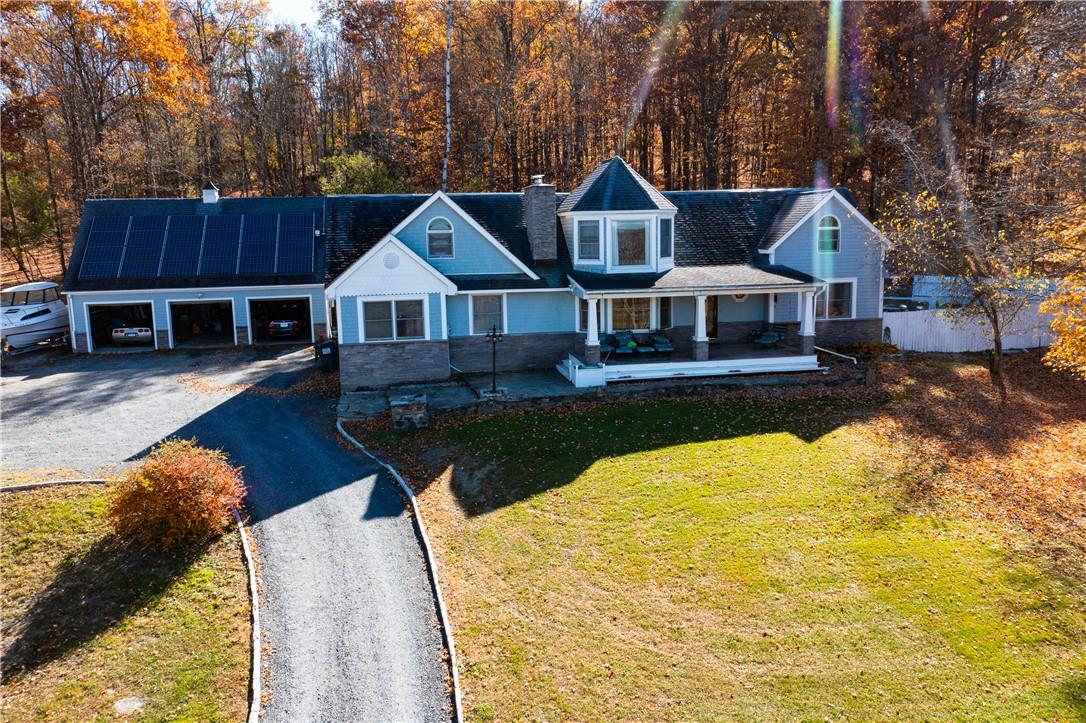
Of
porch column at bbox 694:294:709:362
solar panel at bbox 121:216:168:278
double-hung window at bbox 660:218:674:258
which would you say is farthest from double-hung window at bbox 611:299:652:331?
solar panel at bbox 121:216:168:278

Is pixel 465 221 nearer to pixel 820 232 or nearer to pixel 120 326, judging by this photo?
pixel 820 232

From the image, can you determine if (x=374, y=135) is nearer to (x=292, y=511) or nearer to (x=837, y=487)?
(x=292, y=511)

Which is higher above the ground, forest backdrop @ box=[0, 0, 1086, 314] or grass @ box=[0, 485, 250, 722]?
forest backdrop @ box=[0, 0, 1086, 314]

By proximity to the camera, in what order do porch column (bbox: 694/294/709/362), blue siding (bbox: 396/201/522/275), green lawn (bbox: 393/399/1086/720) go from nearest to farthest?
1. green lawn (bbox: 393/399/1086/720)
2. porch column (bbox: 694/294/709/362)
3. blue siding (bbox: 396/201/522/275)

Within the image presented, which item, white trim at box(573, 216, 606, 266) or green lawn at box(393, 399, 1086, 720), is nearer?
green lawn at box(393, 399, 1086, 720)

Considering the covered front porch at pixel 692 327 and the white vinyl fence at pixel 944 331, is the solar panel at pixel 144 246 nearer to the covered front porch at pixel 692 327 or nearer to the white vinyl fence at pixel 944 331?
the covered front porch at pixel 692 327

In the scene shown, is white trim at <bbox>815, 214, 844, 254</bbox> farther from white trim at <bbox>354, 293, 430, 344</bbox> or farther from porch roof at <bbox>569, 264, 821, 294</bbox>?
white trim at <bbox>354, 293, 430, 344</bbox>
